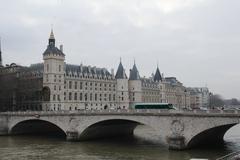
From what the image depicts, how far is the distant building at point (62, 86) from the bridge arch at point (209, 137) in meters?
47.9

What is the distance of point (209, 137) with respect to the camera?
1855 inches

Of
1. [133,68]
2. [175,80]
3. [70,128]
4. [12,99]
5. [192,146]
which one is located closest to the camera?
[192,146]

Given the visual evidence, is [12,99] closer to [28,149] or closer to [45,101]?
[45,101]

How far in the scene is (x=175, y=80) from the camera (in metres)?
164

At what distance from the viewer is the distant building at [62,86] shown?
94438 millimetres

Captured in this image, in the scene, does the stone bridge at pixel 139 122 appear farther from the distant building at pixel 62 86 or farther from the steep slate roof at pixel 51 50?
the steep slate roof at pixel 51 50

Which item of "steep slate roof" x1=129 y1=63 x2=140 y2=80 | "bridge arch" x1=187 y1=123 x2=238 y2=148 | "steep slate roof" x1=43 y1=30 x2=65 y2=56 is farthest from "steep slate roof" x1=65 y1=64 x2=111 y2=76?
"bridge arch" x1=187 y1=123 x2=238 y2=148

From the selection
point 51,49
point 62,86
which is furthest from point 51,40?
point 62,86

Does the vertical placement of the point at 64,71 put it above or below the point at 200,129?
above

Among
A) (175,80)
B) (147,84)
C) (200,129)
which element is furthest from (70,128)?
(175,80)

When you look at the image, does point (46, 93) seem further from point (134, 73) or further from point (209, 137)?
point (209, 137)

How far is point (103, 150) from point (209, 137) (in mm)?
13129

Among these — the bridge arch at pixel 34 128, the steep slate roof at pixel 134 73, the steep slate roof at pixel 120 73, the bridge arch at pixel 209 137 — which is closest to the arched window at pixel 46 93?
the bridge arch at pixel 34 128

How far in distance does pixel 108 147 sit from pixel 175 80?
389 ft
